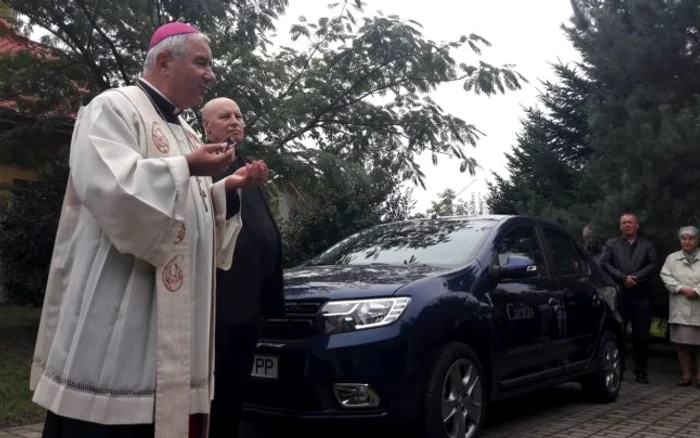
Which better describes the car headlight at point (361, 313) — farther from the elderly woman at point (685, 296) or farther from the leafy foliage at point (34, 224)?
the leafy foliage at point (34, 224)

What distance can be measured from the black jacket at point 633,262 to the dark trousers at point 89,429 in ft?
24.6

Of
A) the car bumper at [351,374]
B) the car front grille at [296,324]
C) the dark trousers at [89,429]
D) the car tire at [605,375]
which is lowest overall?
the car tire at [605,375]

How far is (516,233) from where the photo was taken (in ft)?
21.4

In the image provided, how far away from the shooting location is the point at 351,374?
187 inches

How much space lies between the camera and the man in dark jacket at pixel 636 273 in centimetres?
898

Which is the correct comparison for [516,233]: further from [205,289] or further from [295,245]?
[295,245]

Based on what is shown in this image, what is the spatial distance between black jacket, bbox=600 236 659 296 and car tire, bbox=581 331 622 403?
1411 millimetres

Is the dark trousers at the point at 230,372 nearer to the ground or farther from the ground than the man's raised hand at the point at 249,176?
nearer to the ground

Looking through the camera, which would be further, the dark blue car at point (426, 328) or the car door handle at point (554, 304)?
the car door handle at point (554, 304)

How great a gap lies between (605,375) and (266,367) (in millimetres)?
3801

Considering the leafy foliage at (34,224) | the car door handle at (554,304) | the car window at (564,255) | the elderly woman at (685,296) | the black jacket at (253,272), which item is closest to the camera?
the black jacket at (253,272)

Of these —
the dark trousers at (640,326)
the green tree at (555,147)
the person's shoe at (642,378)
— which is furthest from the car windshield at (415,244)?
the green tree at (555,147)

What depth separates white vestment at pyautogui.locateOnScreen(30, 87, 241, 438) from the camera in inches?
88.4

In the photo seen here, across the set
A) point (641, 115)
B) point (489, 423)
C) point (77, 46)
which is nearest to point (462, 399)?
point (489, 423)
